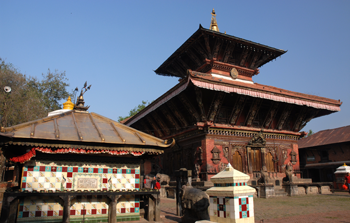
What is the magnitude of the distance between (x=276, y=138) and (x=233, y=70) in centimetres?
650

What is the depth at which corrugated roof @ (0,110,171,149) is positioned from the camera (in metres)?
7.45

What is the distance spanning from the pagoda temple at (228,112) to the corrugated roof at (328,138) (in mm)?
8427

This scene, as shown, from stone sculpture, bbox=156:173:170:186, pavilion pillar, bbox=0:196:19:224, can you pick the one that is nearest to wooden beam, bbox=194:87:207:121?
stone sculpture, bbox=156:173:170:186

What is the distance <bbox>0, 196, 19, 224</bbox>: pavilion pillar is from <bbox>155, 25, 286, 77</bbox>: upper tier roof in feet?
49.8

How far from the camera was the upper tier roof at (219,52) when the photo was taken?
1961cm

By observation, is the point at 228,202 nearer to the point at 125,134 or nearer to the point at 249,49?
the point at 125,134

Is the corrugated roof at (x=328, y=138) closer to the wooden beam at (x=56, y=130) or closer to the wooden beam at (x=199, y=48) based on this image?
the wooden beam at (x=199, y=48)

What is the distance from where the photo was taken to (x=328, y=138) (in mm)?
31422

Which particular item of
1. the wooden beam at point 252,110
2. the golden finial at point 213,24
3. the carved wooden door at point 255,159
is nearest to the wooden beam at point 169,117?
the wooden beam at point 252,110

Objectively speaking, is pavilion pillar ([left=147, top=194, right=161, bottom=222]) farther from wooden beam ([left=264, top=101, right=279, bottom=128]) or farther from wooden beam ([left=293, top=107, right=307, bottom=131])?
wooden beam ([left=293, top=107, right=307, bottom=131])

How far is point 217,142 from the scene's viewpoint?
18.0m

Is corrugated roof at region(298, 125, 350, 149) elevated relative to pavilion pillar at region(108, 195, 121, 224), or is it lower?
elevated

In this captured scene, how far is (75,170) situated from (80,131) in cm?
123

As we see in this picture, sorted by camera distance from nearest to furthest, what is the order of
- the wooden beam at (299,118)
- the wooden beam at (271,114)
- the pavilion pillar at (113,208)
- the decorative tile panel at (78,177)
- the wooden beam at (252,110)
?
the decorative tile panel at (78,177)
the pavilion pillar at (113,208)
the wooden beam at (252,110)
the wooden beam at (271,114)
the wooden beam at (299,118)
